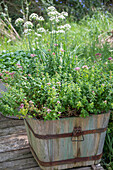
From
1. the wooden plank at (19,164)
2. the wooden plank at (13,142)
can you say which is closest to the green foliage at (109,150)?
the wooden plank at (19,164)

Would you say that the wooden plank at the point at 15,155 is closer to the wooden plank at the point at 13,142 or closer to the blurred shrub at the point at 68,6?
the wooden plank at the point at 13,142

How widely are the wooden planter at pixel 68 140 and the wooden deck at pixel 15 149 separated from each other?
6.6 inches

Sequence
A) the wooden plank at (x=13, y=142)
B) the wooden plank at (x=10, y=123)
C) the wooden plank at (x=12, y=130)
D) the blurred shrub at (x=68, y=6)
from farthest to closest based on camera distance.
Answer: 1. the blurred shrub at (x=68, y=6)
2. the wooden plank at (x=10, y=123)
3. the wooden plank at (x=12, y=130)
4. the wooden plank at (x=13, y=142)

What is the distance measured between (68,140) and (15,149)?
2.50 ft

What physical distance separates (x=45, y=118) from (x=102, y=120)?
526 mm

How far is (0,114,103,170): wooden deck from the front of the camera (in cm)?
196

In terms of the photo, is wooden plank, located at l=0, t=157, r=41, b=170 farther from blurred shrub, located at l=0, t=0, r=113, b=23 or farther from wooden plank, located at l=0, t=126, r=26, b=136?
blurred shrub, located at l=0, t=0, r=113, b=23

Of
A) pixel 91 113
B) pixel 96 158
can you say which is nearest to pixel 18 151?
pixel 96 158

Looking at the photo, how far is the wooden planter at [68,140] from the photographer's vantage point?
1.67 m

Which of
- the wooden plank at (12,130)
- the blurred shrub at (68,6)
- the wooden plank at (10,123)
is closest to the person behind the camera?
the wooden plank at (12,130)

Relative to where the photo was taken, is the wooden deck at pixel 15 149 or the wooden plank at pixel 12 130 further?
the wooden plank at pixel 12 130

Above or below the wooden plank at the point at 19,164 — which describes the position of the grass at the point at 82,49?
above

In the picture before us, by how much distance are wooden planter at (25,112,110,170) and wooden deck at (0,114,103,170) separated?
167 millimetres

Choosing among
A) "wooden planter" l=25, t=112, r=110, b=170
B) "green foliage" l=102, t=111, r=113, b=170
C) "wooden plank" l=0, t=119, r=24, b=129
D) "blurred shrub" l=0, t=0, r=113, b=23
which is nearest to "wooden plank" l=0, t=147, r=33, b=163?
"wooden planter" l=25, t=112, r=110, b=170
